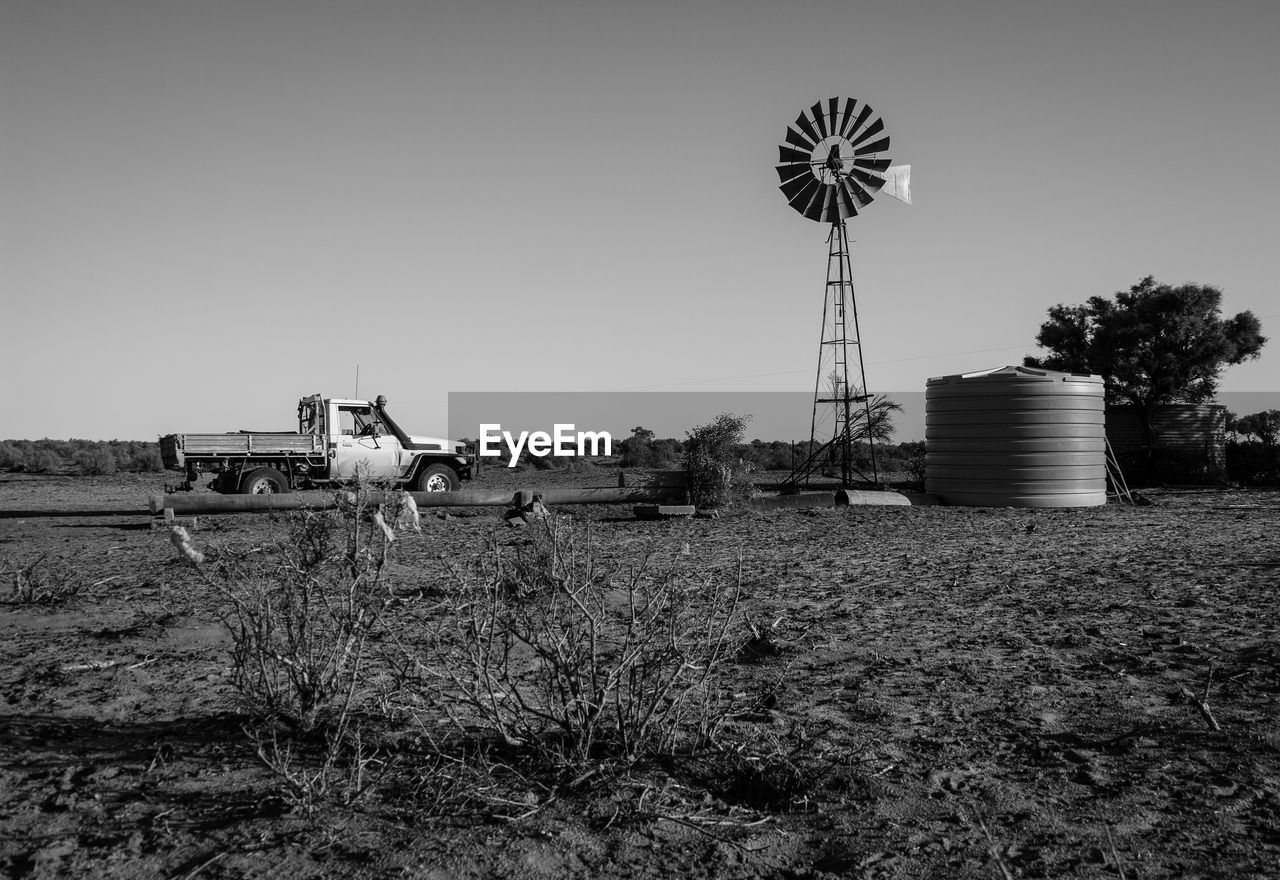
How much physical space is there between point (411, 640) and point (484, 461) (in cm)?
3544

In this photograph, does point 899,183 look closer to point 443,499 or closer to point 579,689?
point 443,499

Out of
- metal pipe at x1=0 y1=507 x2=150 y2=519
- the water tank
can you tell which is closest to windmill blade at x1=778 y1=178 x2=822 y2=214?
the water tank

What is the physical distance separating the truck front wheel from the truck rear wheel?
8.06ft

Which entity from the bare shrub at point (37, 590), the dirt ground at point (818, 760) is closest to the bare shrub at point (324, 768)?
the dirt ground at point (818, 760)

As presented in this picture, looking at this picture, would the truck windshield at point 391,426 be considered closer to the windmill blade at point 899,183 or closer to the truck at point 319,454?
the truck at point 319,454

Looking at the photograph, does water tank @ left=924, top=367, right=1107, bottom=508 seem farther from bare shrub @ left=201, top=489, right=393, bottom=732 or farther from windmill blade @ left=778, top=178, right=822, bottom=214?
bare shrub @ left=201, top=489, right=393, bottom=732

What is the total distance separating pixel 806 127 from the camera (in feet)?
69.4

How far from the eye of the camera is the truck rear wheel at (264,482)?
16547 millimetres

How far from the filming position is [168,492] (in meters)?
15.8

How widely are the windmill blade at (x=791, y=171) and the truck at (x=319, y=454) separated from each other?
9226 mm

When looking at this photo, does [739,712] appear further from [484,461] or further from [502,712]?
[484,461]

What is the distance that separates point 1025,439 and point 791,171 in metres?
8.76

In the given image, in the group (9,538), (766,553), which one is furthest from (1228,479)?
(9,538)

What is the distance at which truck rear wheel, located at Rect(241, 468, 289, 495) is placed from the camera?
1655 centimetres
